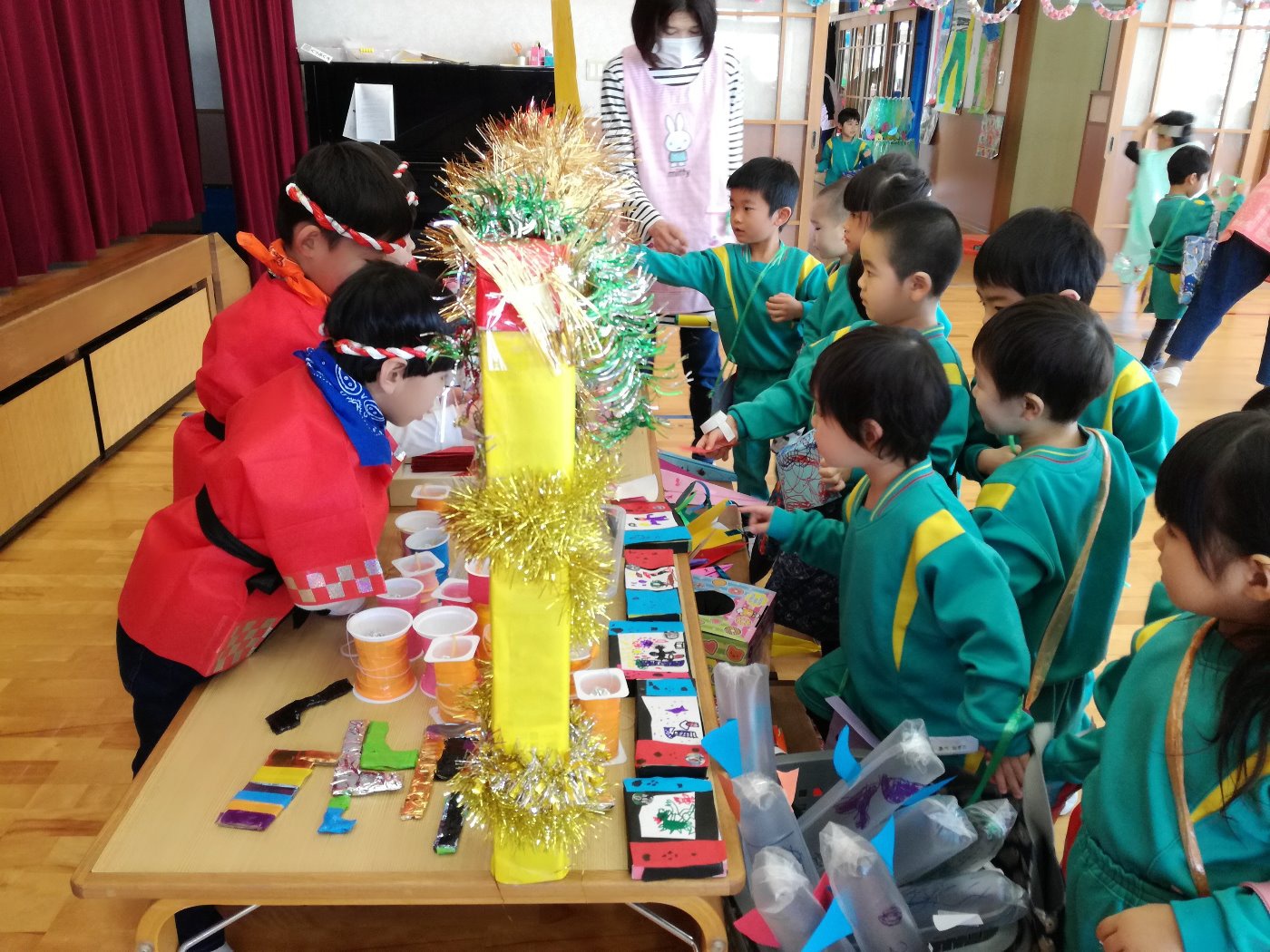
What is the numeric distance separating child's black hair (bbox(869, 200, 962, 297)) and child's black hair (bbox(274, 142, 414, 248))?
0.96m

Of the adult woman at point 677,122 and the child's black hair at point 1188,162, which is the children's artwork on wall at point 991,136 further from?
the adult woman at point 677,122

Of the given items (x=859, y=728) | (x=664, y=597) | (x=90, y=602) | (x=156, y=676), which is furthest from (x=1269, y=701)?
(x=90, y=602)

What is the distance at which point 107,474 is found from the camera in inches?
134

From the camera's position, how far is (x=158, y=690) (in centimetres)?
A: 133

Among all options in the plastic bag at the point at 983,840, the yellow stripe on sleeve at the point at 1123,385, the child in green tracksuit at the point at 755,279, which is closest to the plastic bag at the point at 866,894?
the plastic bag at the point at 983,840

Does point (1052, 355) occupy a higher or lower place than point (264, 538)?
higher

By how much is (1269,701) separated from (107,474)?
11.8 ft

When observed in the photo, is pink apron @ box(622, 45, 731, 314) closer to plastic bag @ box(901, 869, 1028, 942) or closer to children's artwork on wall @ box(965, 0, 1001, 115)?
plastic bag @ box(901, 869, 1028, 942)

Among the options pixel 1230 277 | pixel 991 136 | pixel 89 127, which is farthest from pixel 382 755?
pixel 991 136

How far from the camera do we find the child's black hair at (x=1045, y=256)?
5.88 feet

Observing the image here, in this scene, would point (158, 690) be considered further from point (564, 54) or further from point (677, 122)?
point (677, 122)

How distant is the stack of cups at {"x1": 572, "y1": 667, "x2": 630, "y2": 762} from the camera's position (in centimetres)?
108

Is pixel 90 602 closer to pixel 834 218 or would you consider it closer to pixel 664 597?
pixel 664 597

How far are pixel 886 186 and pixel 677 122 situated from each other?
644mm
